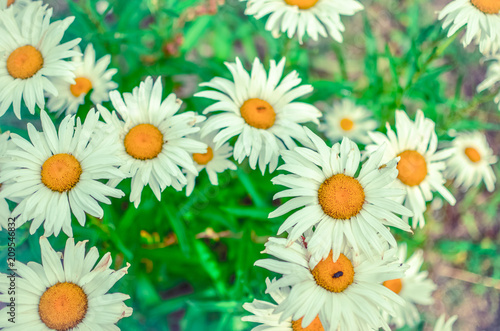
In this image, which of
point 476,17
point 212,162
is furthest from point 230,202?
point 476,17

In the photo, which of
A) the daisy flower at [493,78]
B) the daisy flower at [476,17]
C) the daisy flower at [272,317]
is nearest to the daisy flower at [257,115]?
the daisy flower at [272,317]

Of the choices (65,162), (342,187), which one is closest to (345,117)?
(342,187)

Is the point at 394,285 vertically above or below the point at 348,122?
below

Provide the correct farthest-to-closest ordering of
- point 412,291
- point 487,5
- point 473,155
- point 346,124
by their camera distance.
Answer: point 346,124 → point 473,155 → point 412,291 → point 487,5

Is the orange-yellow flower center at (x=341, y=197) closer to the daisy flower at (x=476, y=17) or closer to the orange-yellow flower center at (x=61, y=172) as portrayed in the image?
the daisy flower at (x=476, y=17)

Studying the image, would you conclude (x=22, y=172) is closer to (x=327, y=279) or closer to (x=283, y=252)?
(x=283, y=252)

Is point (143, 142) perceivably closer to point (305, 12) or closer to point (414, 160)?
point (305, 12)

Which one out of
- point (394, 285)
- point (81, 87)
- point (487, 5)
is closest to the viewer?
point (487, 5)
